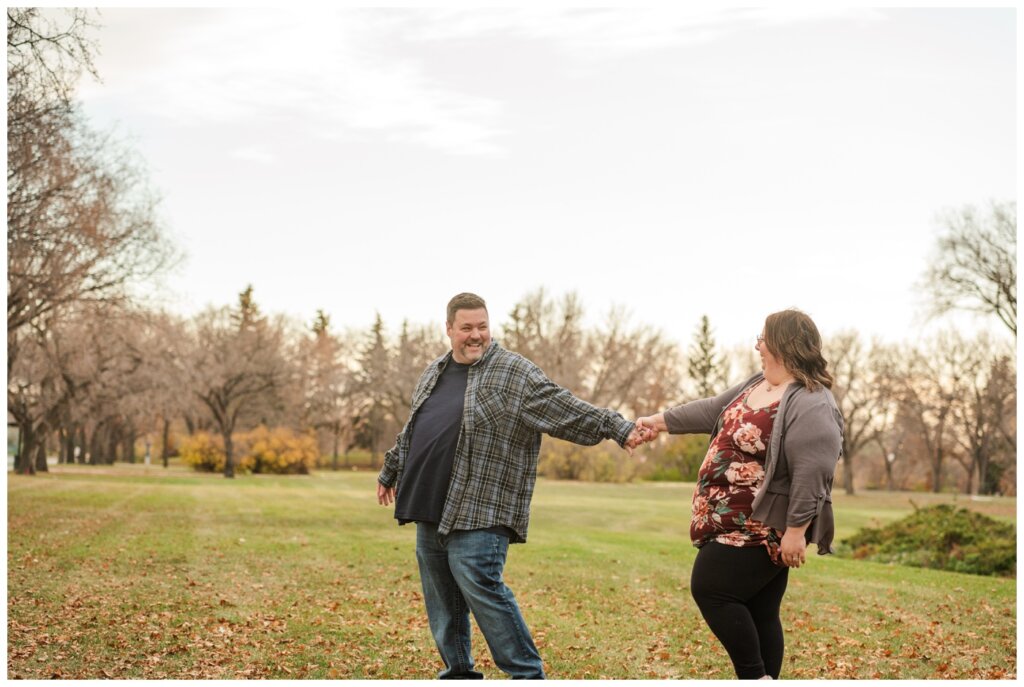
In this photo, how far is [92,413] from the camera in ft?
130

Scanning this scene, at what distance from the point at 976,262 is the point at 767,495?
35.1 m

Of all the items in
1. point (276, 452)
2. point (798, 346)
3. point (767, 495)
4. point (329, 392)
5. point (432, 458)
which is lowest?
point (276, 452)

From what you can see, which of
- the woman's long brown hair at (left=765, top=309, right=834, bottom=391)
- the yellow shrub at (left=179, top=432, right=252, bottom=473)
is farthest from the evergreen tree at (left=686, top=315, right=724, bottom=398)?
the woman's long brown hair at (left=765, top=309, right=834, bottom=391)

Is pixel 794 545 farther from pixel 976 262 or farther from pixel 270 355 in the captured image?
pixel 270 355

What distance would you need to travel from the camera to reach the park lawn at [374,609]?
704 cm

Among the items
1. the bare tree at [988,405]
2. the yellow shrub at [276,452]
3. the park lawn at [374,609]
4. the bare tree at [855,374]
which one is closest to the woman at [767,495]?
the park lawn at [374,609]

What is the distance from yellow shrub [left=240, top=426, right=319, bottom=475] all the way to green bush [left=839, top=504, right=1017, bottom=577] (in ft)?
115

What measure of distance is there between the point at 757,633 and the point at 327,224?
45.7m

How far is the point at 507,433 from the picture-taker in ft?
17.8

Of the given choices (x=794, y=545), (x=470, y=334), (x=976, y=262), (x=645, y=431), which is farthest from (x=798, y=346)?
(x=976, y=262)

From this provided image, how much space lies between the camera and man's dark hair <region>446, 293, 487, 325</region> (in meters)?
5.49

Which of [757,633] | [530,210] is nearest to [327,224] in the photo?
[530,210]

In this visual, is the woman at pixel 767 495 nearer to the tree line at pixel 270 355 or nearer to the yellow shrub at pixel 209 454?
the tree line at pixel 270 355

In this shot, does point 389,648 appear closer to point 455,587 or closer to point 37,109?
point 455,587
